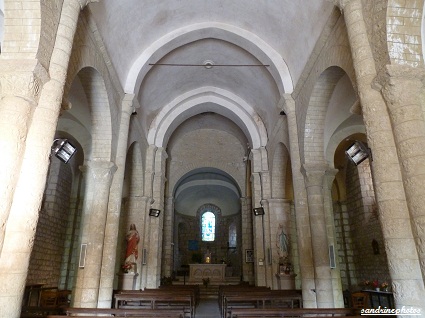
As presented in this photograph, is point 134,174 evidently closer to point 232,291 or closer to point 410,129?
point 232,291

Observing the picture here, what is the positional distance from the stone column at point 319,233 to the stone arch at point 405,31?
415 centimetres

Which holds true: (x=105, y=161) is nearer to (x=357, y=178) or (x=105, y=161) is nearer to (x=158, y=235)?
(x=158, y=235)

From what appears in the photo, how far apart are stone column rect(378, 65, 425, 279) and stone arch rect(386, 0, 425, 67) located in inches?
12.7

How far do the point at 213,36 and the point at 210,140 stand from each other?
8.44 m

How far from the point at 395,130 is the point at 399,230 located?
1378mm

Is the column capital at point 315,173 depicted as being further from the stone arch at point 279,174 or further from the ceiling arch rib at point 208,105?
the ceiling arch rib at point 208,105

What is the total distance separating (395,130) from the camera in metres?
4.65

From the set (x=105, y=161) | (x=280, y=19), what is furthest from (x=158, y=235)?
(x=280, y=19)

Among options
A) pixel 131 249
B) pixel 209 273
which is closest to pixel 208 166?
pixel 209 273

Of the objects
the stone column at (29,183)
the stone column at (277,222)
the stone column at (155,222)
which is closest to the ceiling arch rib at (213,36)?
the stone column at (155,222)

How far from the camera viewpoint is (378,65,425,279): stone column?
13.9 feet

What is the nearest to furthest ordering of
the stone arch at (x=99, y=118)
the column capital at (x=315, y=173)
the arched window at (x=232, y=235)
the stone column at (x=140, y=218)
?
the stone arch at (x=99, y=118) < the column capital at (x=315, y=173) < the stone column at (x=140, y=218) < the arched window at (x=232, y=235)

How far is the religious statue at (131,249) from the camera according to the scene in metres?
11.3

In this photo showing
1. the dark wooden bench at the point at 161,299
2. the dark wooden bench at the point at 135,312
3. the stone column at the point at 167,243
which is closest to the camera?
the dark wooden bench at the point at 135,312
